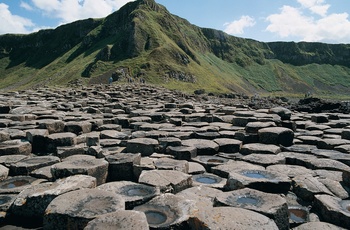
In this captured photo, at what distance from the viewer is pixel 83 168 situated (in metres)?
4.68

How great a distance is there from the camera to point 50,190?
3.87 meters

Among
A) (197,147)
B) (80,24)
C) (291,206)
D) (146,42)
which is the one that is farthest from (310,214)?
(80,24)

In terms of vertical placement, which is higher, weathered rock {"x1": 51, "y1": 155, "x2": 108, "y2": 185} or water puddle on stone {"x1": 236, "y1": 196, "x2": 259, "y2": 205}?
weathered rock {"x1": 51, "y1": 155, "x2": 108, "y2": 185}

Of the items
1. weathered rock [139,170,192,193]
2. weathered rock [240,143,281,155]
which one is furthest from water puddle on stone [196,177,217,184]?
weathered rock [240,143,281,155]

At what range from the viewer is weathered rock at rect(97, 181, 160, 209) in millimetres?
3869

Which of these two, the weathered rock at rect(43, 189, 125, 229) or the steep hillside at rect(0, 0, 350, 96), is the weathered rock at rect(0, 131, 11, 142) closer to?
the weathered rock at rect(43, 189, 125, 229)

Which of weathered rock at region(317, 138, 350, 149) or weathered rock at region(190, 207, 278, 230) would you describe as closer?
weathered rock at region(190, 207, 278, 230)

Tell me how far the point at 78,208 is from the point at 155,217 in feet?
3.01

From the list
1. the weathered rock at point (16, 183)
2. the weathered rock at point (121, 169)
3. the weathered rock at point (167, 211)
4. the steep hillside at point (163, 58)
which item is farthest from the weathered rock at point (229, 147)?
the steep hillside at point (163, 58)

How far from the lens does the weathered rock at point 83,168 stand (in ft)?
15.3

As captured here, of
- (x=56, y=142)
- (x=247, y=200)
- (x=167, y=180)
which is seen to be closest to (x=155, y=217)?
(x=167, y=180)

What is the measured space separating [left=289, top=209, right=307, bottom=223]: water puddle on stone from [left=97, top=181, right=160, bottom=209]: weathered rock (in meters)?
1.83

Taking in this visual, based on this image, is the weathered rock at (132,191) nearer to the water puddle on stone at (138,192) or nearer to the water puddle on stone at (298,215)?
the water puddle on stone at (138,192)

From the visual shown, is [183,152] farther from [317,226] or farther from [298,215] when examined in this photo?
[317,226]
